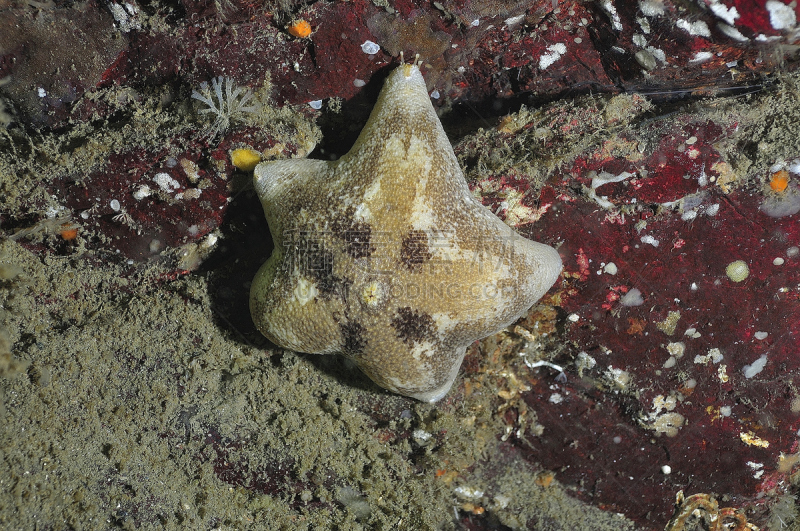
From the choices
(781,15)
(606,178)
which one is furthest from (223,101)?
(781,15)

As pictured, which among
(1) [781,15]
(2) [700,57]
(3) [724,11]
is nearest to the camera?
(1) [781,15]

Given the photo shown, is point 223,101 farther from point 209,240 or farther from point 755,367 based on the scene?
point 755,367

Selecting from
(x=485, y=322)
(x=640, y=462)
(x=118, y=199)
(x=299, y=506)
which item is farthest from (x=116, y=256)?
(x=640, y=462)

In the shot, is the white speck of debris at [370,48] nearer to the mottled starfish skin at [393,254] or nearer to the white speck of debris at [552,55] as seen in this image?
the mottled starfish skin at [393,254]

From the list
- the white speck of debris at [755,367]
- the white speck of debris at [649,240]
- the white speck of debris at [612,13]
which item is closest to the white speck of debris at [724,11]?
the white speck of debris at [612,13]

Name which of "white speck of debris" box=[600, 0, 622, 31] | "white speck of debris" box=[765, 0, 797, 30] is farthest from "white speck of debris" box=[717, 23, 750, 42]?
"white speck of debris" box=[600, 0, 622, 31]

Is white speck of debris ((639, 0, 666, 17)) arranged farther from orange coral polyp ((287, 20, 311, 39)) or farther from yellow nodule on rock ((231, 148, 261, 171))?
yellow nodule on rock ((231, 148, 261, 171))

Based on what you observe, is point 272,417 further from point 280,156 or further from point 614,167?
point 614,167
